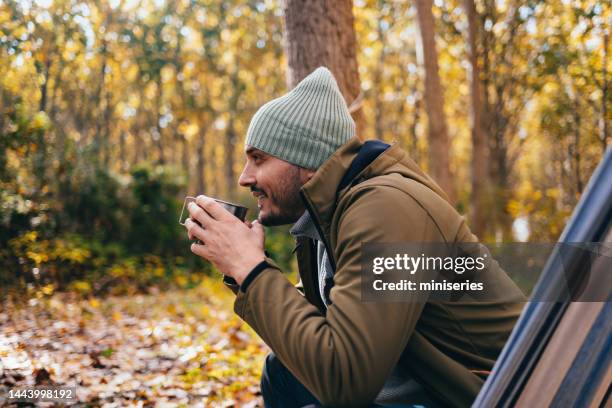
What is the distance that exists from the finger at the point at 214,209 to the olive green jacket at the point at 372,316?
0.27 meters

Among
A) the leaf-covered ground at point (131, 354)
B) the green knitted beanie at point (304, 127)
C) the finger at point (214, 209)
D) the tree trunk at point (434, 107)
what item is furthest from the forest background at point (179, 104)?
the finger at point (214, 209)

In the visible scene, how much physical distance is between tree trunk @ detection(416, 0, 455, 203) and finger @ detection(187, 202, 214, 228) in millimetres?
6020

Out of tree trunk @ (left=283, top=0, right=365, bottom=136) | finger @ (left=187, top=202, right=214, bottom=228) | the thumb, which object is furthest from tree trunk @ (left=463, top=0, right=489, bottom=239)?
finger @ (left=187, top=202, right=214, bottom=228)

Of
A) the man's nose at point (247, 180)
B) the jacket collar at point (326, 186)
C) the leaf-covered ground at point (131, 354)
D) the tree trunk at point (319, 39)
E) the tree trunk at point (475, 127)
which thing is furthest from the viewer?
the tree trunk at point (475, 127)

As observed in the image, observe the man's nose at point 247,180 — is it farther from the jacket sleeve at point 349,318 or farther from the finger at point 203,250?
the jacket sleeve at point 349,318

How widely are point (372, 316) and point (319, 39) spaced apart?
275cm

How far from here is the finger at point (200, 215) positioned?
179cm

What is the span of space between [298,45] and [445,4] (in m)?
12.2

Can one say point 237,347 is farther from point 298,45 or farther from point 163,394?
point 298,45

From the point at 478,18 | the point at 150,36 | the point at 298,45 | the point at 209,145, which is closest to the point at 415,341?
the point at 298,45

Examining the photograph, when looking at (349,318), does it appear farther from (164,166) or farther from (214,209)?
(164,166)

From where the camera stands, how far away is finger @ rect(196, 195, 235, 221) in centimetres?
A: 180

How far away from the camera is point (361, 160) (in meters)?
1.84

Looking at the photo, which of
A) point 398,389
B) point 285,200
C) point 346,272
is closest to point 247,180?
point 285,200
